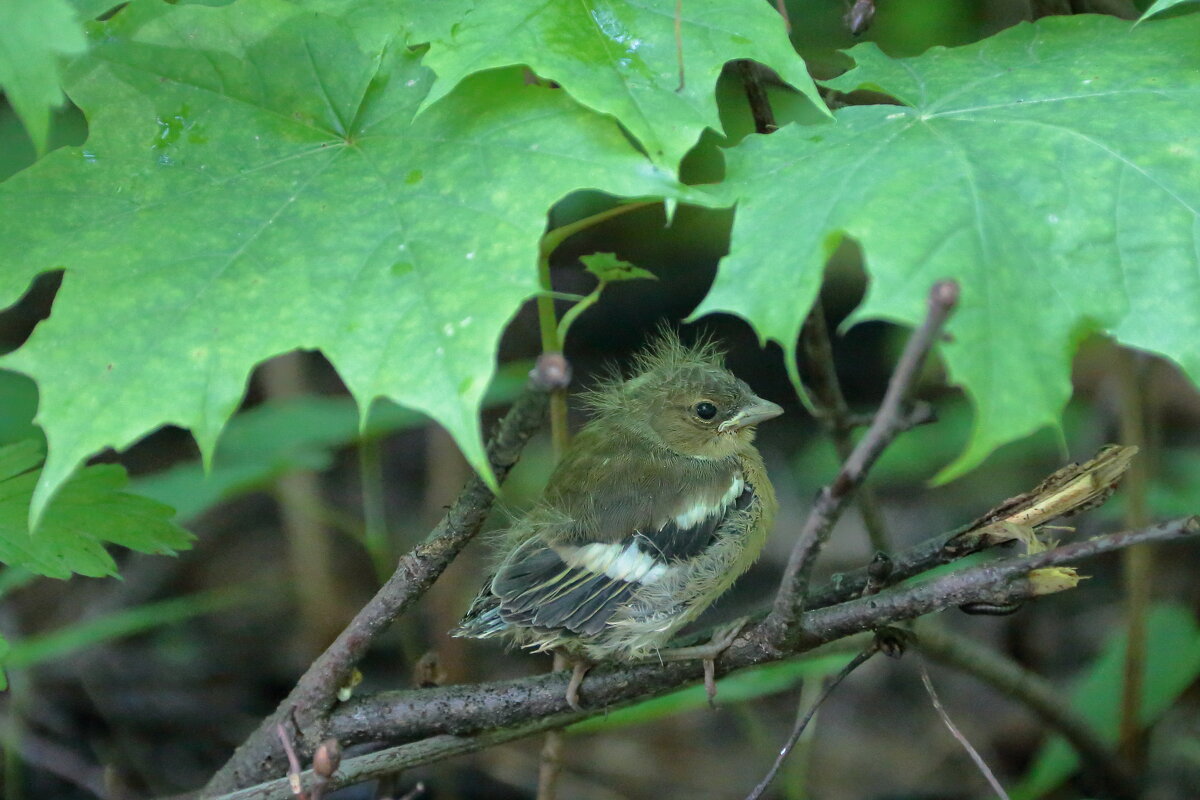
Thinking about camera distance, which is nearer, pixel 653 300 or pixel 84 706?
pixel 84 706

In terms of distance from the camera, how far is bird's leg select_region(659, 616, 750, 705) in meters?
2.12

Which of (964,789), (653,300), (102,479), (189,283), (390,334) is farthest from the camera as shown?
(653,300)

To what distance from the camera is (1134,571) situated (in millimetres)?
3309

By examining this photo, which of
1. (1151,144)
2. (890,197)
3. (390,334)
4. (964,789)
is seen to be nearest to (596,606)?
(390,334)

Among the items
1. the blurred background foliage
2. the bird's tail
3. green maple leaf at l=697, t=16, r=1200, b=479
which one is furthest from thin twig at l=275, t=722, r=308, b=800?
green maple leaf at l=697, t=16, r=1200, b=479

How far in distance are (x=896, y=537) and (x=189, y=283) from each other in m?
3.98

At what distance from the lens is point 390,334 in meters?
1.62

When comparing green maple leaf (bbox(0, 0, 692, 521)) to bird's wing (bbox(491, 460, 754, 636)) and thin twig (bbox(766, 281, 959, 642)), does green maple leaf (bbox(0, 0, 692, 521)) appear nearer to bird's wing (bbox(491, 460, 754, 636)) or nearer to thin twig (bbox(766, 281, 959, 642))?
thin twig (bbox(766, 281, 959, 642))

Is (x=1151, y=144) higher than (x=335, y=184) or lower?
lower

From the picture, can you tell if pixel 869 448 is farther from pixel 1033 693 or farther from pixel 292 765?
pixel 1033 693

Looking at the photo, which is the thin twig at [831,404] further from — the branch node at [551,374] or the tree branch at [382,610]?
the branch node at [551,374]

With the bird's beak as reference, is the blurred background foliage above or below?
below

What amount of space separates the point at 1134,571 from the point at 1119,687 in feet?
1.85

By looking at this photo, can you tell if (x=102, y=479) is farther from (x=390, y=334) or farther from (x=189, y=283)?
(x=390, y=334)
